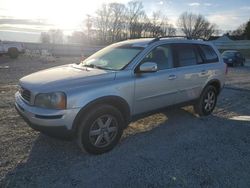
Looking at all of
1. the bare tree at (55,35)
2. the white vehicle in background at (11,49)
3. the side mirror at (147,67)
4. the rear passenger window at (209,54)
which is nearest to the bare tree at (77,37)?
the bare tree at (55,35)

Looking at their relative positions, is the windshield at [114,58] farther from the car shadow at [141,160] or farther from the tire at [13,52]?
the tire at [13,52]

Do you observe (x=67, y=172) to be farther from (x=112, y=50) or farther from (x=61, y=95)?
(x=112, y=50)

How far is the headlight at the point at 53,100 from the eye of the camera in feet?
12.7

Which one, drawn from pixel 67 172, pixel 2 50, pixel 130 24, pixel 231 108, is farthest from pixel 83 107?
pixel 130 24

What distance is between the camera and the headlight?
3.86m

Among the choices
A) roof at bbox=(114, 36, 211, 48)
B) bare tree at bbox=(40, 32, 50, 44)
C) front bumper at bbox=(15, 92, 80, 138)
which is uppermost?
roof at bbox=(114, 36, 211, 48)

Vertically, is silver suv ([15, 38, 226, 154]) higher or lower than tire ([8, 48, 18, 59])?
higher

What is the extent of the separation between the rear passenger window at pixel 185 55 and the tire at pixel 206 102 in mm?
836

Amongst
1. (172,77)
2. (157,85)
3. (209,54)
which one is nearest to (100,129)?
(157,85)

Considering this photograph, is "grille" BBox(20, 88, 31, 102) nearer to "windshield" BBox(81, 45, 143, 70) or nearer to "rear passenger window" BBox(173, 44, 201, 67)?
"windshield" BBox(81, 45, 143, 70)

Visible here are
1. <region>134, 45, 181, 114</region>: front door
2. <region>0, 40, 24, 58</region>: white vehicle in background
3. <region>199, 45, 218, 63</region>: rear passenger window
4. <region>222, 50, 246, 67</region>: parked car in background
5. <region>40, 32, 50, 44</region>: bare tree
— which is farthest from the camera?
<region>40, 32, 50, 44</region>: bare tree

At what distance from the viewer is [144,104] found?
16.1ft

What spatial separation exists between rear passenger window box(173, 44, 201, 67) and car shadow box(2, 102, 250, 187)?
138 centimetres

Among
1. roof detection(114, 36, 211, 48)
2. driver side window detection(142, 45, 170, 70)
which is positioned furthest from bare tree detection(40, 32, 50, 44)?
driver side window detection(142, 45, 170, 70)
